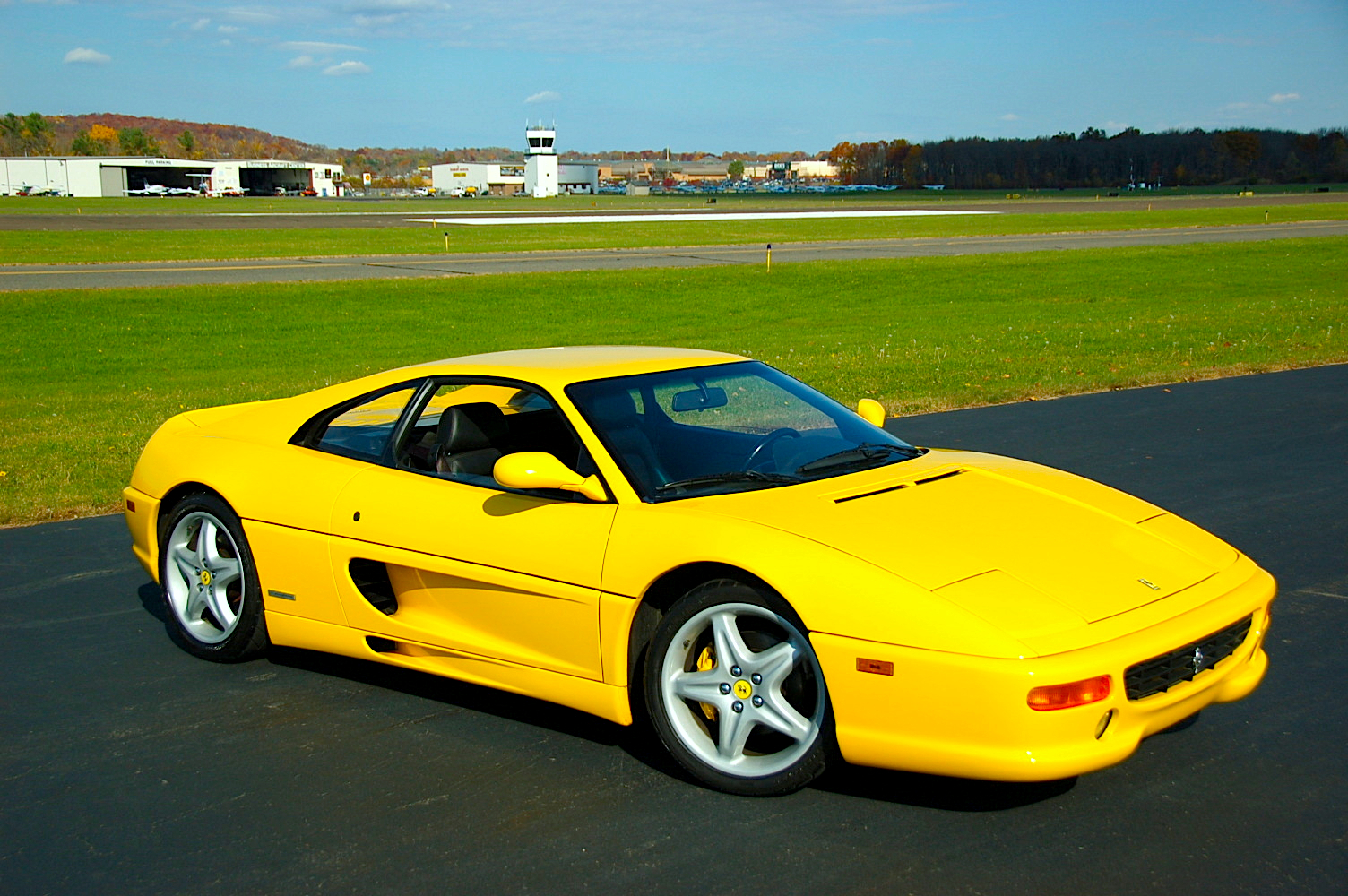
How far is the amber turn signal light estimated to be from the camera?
331 cm

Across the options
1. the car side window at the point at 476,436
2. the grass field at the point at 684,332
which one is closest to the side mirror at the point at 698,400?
the car side window at the point at 476,436

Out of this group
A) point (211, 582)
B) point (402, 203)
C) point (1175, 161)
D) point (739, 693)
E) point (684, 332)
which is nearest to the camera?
point (739, 693)

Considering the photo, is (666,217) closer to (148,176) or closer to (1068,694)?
(1068,694)

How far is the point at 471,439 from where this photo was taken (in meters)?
4.86

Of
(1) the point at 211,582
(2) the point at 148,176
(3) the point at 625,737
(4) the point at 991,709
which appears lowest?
(3) the point at 625,737

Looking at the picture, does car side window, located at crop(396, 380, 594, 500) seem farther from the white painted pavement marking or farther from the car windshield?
the white painted pavement marking

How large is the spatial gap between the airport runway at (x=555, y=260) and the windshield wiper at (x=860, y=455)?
24.1 meters

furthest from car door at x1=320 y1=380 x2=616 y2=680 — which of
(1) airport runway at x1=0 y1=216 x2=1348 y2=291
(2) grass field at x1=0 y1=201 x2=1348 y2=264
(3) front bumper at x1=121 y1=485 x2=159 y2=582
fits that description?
(2) grass field at x1=0 y1=201 x2=1348 y2=264

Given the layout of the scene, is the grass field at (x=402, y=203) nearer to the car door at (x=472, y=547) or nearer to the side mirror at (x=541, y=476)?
the car door at (x=472, y=547)

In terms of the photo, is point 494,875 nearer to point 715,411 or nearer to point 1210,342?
point 715,411

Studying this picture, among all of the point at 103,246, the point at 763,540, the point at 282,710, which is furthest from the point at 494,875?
the point at 103,246

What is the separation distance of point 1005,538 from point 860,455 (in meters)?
0.86

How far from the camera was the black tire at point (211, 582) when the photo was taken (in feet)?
16.7

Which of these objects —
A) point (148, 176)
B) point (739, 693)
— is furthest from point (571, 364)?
point (148, 176)
